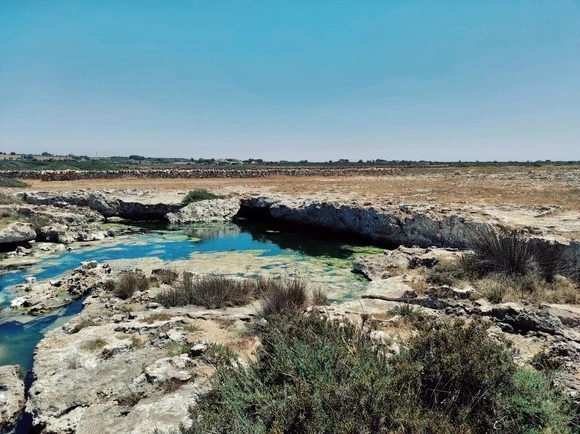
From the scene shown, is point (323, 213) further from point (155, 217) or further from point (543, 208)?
point (155, 217)

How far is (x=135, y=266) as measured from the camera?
539 inches

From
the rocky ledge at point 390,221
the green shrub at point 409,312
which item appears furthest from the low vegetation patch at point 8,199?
the green shrub at point 409,312

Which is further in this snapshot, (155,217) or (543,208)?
(155,217)

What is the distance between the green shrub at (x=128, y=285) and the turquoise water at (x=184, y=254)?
112cm

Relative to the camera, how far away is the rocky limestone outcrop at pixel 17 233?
653 inches

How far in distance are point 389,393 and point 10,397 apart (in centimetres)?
571

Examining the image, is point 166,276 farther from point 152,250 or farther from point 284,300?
point 152,250

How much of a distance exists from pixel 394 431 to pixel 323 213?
61.5 ft

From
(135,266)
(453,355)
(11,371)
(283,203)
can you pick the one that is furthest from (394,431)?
(283,203)

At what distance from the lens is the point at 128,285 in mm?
9969

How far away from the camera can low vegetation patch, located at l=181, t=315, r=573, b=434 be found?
328cm

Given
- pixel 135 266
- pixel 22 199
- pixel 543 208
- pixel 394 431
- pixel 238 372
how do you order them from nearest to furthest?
pixel 394 431 < pixel 238 372 < pixel 135 266 < pixel 543 208 < pixel 22 199

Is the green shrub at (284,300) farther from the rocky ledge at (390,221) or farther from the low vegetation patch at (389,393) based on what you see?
the rocky ledge at (390,221)

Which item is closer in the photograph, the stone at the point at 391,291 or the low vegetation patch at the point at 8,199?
the stone at the point at 391,291
